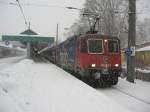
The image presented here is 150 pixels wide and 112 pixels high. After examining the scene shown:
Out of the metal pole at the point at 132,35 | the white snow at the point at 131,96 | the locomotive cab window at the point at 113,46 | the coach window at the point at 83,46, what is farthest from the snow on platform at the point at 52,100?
the metal pole at the point at 132,35

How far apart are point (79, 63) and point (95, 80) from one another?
1234 mm

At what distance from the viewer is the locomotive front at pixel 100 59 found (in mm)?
16734

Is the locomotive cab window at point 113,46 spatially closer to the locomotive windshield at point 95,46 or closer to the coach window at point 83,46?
the locomotive windshield at point 95,46

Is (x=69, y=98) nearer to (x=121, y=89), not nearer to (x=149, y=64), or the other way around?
A: (x=121, y=89)

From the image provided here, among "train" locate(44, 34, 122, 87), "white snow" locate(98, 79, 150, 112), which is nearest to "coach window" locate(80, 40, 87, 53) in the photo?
"train" locate(44, 34, 122, 87)

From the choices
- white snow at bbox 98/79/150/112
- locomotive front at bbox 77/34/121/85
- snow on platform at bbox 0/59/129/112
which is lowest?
white snow at bbox 98/79/150/112

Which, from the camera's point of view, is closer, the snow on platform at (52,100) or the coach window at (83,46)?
the snow on platform at (52,100)

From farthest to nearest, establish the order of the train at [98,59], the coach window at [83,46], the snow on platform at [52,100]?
the coach window at [83,46] < the train at [98,59] < the snow on platform at [52,100]

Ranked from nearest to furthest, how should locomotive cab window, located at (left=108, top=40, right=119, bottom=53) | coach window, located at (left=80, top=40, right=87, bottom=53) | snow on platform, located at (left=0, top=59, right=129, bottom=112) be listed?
1. snow on platform, located at (left=0, top=59, right=129, bottom=112)
2. coach window, located at (left=80, top=40, right=87, bottom=53)
3. locomotive cab window, located at (left=108, top=40, right=119, bottom=53)

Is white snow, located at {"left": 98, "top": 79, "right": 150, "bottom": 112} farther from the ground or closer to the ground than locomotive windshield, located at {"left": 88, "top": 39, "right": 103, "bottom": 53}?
closer to the ground

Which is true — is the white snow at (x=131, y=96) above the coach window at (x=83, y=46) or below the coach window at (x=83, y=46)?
below

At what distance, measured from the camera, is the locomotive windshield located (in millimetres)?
17234

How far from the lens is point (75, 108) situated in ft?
31.4

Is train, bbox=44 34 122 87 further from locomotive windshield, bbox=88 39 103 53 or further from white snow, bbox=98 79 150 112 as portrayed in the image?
white snow, bbox=98 79 150 112
